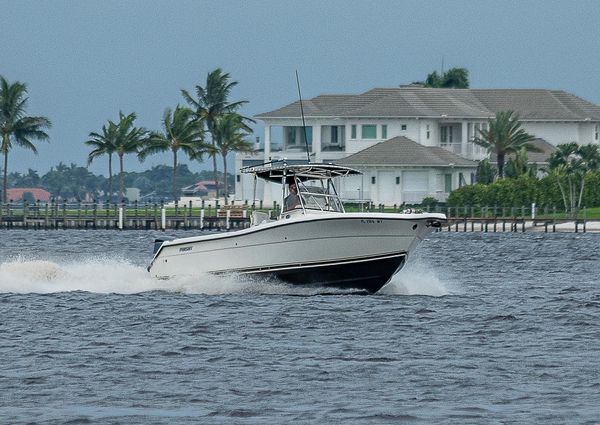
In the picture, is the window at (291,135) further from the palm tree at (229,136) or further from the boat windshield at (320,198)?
the boat windshield at (320,198)

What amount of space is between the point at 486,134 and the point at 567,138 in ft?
43.0

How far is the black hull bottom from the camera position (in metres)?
33.5

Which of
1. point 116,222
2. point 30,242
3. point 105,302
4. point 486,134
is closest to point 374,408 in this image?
point 105,302

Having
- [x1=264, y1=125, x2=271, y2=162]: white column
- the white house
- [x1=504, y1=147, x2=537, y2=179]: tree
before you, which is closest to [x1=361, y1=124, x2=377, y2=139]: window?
the white house

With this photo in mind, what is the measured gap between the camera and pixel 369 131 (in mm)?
111500

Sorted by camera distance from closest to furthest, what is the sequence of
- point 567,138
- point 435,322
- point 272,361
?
point 272,361 → point 435,322 → point 567,138

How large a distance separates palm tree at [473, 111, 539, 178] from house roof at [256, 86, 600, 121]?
4.61 metres

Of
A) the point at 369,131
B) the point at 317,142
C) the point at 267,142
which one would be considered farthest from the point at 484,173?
the point at 267,142

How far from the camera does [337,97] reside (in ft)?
395

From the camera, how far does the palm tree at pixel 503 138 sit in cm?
10662

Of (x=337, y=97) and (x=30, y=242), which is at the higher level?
(x=337, y=97)

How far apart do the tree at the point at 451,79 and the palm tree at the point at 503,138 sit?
26601mm

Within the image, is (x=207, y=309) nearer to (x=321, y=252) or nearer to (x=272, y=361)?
(x=321, y=252)

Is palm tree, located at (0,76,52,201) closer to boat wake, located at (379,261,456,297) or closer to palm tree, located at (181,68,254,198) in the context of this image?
palm tree, located at (181,68,254,198)
